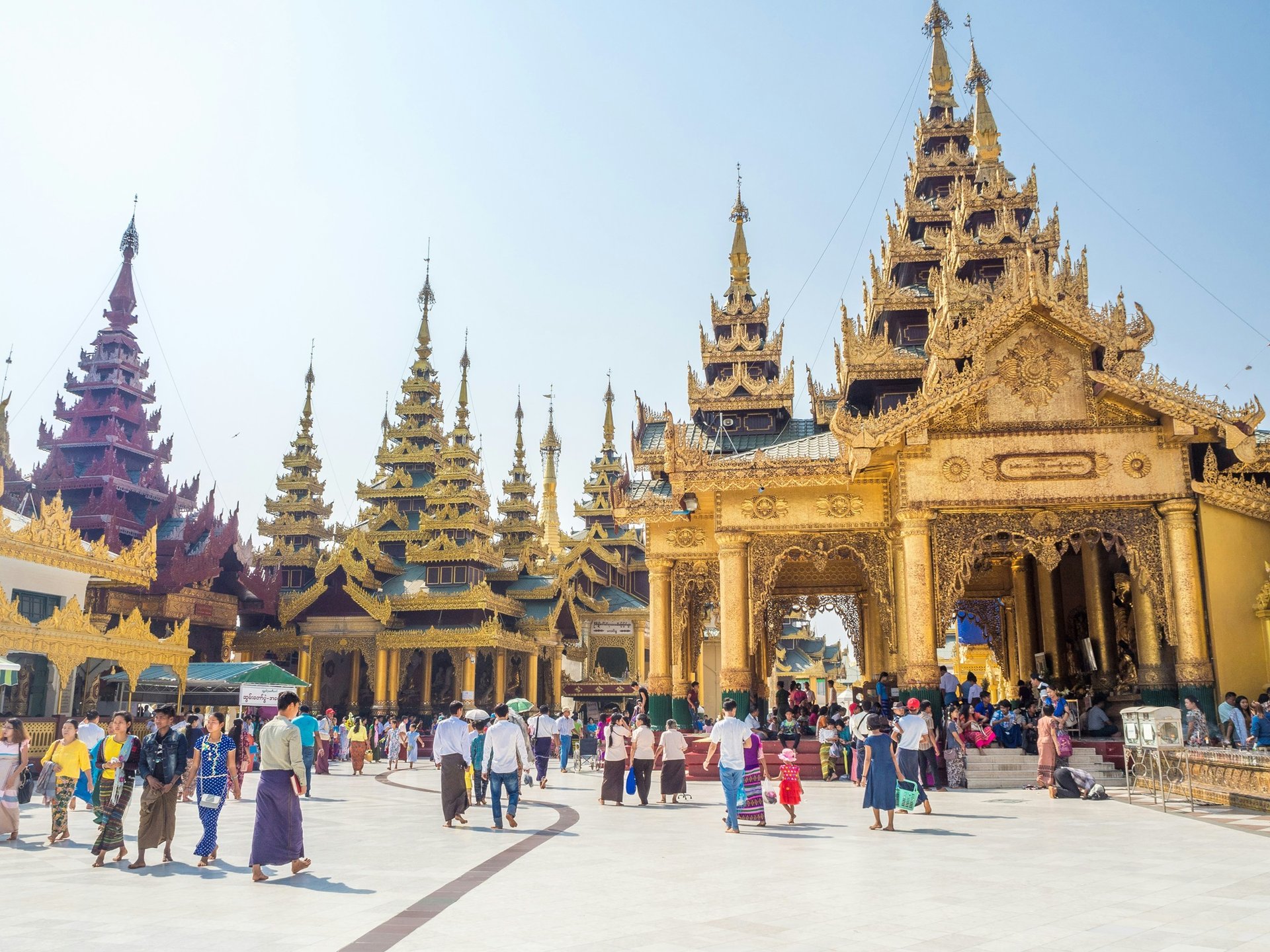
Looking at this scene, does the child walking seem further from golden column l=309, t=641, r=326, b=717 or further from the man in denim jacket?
golden column l=309, t=641, r=326, b=717

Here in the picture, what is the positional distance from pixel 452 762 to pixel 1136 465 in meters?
12.2

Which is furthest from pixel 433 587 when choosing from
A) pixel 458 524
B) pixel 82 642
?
pixel 82 642

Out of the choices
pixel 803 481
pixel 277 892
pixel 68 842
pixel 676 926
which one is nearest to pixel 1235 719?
pixel 803 481

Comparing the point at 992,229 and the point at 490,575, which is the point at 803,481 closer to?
the point at 992,229

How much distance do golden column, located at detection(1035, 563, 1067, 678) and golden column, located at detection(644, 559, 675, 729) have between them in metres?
8.13

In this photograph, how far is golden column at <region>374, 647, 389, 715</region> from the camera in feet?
130

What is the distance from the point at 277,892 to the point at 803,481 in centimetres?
1308

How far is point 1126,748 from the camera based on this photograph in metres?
14.0

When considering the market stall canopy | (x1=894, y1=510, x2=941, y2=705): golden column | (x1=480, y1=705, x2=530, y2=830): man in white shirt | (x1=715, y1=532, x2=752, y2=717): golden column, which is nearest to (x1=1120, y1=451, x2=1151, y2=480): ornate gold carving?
(x1=894, y1=510, x2=941, y2=705): golden column

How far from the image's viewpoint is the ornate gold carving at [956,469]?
685 inches

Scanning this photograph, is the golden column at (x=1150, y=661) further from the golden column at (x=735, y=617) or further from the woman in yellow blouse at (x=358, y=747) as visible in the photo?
the woman in yellow blouse at (x=358, y=747)

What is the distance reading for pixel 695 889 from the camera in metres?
6.88

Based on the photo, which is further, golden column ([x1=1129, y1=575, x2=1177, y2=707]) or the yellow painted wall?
golden column ([x1=1129, y1=575, x2=1177, y2=707])

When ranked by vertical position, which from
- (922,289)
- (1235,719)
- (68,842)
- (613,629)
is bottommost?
(68,842)
